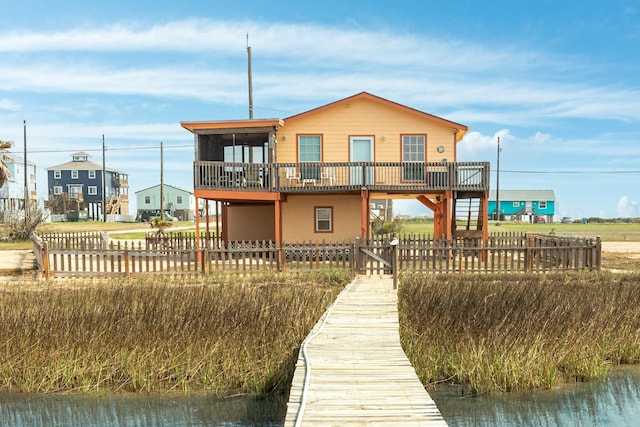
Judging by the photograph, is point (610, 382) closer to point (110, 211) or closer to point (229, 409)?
point (229, 409)

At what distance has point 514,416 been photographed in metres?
7.90

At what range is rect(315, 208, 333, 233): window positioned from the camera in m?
26.9

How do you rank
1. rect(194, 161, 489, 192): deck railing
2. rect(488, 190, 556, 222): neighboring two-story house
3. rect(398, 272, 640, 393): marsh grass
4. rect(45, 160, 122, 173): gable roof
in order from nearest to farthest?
rect(398, 272, 640, 393): marsh grass → rect(194, 161, 489, 192): deck railing → rect(45, 160, 122, 173): gable roof → rect(488, 190, 556, 222): neighboring two-story house

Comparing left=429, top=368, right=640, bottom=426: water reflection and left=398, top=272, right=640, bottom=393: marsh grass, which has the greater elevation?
left=398, top=272, right=640, bottom=393: marsh grass

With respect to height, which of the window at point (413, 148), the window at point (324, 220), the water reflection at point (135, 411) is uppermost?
the window at point (413, 148)

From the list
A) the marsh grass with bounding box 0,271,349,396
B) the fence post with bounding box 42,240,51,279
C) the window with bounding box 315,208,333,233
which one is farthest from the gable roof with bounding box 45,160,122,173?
the marsh grass with bounding box 0,271,349,396

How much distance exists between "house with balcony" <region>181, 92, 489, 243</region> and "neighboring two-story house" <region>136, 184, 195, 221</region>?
6311 centimetres

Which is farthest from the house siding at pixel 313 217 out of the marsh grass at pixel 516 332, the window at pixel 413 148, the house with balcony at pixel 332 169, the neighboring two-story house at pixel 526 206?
the neighboring two-story house at pixel 526 206

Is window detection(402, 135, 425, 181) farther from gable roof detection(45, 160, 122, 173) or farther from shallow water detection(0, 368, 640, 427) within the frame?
gable roof detection(45, 160, 122, 173)

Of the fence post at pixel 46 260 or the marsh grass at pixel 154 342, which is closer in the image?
the marsh grass at pixel 154 342

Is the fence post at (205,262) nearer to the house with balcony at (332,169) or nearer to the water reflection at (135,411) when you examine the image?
the house with balcony at (332,169)

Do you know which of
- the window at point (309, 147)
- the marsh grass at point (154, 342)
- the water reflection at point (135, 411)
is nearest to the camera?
the water reflection at point (135, 411)

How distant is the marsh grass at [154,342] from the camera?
8.99 m

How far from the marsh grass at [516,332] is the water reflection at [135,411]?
2771mm
